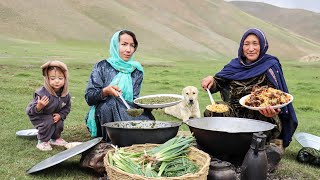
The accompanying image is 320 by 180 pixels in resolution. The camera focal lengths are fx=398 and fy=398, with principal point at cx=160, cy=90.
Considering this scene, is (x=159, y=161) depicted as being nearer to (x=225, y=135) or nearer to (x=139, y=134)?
(x=139, y=134)

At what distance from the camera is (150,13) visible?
84.8m

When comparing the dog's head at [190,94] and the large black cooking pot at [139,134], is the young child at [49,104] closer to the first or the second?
the large black cooking pot at [139,134]

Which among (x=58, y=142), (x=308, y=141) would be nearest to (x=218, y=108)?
(x=308, y=141)

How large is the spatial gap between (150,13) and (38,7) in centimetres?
3087

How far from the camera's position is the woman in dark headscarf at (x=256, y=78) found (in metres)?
5.12

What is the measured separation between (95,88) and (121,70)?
1.49 ft

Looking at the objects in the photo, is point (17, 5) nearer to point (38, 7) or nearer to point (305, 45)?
point (38, 7)

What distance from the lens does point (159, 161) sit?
3734 mm

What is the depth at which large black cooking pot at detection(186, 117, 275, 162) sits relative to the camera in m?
3.94

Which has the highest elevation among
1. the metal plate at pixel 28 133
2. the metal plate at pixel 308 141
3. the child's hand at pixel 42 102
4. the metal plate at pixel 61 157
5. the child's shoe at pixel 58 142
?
the child's hand at pixel 42 102

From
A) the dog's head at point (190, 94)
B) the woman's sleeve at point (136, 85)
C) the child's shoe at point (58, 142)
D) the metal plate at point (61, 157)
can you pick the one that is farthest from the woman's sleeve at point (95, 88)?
the dog's head at point (190, 94)

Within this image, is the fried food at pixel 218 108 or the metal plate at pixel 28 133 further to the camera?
the metal plate at pixel 28 133

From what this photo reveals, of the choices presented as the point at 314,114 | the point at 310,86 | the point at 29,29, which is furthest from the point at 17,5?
the point at 314,114

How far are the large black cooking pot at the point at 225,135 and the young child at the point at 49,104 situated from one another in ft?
6.44
